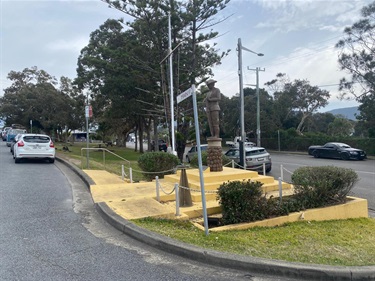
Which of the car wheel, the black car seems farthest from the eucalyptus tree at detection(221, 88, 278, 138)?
the car wheel

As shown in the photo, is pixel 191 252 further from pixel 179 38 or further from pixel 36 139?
pixel 179 38

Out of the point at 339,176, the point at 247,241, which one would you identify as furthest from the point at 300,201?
the point at 247,241

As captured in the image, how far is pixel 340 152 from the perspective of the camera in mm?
25984

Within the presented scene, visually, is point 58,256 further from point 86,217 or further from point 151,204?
point 151,204

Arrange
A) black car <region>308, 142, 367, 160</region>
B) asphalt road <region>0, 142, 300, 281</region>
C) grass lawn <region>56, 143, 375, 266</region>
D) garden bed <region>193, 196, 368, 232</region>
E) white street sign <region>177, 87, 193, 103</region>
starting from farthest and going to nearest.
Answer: black car <region>308, 142, 367, 160</region> < garden bed <region>193, 196, 368, 232</region> < white street sign <region>177, 87, 193, 103</region> < grass lawn <region>56, 143, 375, 266</region> < asphalt road <region>0, 142, 300, 281</region>

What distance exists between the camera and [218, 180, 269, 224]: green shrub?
6418mm

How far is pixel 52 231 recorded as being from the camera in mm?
5566

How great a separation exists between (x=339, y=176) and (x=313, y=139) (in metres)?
31.1

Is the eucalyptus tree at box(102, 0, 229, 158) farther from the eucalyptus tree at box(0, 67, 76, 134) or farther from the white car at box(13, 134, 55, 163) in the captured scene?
the eucalyptus tree at box(0, 67, 76, 134)

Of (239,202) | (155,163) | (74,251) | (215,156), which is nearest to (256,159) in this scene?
(155,163)

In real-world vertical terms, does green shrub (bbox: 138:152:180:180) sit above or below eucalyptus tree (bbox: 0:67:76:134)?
below

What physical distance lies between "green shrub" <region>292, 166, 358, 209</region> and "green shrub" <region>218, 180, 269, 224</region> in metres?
1.60

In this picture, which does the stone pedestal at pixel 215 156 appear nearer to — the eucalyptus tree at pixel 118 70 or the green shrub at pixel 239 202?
the green shrub at pixel 239 202

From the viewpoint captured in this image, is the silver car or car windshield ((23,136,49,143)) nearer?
car windshield ((23,136,49,143))
